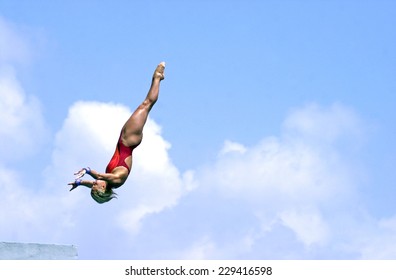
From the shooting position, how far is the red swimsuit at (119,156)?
15188mm

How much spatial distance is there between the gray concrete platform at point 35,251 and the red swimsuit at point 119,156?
92.5 inches

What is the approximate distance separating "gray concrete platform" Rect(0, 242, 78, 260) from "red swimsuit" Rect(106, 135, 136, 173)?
2350mm

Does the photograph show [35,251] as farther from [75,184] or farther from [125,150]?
[125,150]

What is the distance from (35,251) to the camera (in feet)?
51.3

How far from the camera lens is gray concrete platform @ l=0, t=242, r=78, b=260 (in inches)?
599

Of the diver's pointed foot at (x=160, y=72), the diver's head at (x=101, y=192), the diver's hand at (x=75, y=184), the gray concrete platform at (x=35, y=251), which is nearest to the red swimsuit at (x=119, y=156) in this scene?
the diver's head at (x=101, y=192)

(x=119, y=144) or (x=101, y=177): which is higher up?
(x=119, y=144)

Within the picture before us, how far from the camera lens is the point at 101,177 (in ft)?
47.3

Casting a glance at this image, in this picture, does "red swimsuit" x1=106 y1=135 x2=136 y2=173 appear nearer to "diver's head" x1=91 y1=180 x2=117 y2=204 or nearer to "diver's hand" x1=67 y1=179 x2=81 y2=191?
"diver's head" x1=91 y1=180 x2=117 y2=204

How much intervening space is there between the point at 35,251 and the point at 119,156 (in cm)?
295
